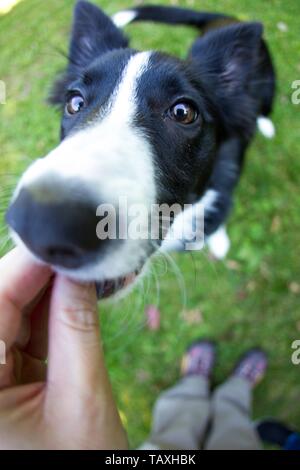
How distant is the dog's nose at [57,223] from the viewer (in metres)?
1.08

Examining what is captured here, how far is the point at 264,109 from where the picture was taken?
3.53 metres

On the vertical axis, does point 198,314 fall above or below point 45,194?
below

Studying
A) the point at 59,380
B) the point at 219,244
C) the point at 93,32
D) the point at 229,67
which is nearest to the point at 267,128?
the point at 219,244

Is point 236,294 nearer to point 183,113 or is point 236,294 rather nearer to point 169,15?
point 183,113

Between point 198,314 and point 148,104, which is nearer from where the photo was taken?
point 148,104

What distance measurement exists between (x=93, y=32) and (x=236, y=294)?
217 cm

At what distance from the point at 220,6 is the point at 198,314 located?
3144 millimetres

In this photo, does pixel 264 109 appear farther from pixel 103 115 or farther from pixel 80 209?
pixel 80 209

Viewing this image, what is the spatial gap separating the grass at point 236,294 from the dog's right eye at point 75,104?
3.69 ft

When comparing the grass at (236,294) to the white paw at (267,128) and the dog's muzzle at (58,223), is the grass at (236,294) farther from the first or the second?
the dog's muzzle at (58,223)

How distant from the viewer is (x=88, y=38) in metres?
2.46

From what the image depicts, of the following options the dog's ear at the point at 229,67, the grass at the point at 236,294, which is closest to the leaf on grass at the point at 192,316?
the grass at the point at 236,294

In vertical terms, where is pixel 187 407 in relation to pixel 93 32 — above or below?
below
